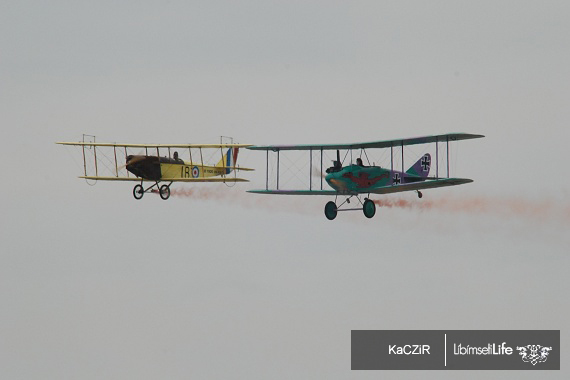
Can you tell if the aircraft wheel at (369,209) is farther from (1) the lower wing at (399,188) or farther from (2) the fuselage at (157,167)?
(2) the fuselage at (157,167)

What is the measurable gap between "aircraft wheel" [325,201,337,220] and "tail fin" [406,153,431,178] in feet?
14.0

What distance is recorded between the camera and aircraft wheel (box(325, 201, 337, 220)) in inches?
2859

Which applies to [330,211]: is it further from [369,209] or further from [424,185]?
[424,185]

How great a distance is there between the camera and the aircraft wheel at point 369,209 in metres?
71.2

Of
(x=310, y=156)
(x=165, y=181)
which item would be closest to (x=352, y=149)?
(x=310, y=156)

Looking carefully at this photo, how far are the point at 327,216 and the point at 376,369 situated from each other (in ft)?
26.4

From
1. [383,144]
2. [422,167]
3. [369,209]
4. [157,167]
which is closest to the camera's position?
[369,209]

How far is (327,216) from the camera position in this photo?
72625 millimetres

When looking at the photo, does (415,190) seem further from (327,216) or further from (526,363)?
(526,363)

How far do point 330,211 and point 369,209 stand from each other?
2.17 meters

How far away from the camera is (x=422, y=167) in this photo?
75188 mm

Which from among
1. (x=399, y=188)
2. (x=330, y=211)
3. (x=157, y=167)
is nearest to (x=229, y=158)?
(x=157, y=167)

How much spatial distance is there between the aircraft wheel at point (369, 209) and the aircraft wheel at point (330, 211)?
5.83ft

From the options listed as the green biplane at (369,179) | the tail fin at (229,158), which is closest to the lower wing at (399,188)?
the green biplane at (369,179)
